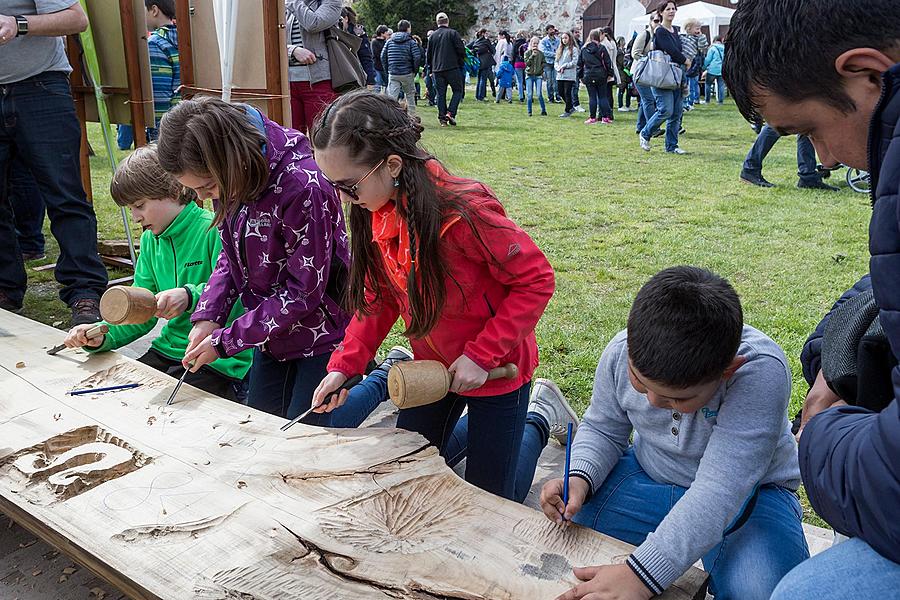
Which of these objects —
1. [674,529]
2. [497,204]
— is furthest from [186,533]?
[497,204]

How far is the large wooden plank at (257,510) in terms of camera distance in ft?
4.76

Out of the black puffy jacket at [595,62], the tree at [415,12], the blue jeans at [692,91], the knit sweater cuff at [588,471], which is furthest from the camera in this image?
the tree at [415,12]

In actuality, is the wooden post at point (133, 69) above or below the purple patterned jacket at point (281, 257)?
above

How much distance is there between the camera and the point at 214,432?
2.04 m

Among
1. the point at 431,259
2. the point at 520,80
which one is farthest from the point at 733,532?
the point at 520,80

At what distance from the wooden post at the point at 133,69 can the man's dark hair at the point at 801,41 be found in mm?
3777

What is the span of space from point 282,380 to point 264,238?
526mm

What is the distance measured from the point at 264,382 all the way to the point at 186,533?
1131 millimetres

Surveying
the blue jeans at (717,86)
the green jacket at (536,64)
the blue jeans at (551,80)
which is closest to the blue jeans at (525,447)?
the green jacket at (536,64)

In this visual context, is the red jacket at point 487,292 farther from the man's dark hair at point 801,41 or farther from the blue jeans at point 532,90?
the blue jeans at point 532,90

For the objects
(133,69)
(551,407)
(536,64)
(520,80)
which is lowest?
(551,407)

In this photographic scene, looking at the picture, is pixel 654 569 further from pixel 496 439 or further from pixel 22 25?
pixel 22 25

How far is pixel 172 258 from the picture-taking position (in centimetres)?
292

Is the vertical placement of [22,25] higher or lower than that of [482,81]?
higher
